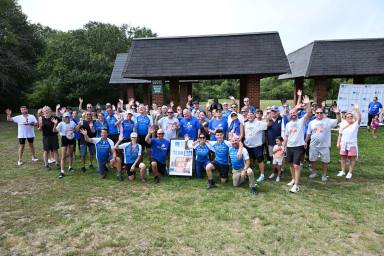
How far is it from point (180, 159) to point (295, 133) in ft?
9.51

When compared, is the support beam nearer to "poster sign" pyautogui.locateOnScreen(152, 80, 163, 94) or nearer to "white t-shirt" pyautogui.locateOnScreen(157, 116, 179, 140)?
"poster sign" pyautogui.locateOnScreen(152, 80, 163, 94)

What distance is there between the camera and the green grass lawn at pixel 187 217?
431 cm

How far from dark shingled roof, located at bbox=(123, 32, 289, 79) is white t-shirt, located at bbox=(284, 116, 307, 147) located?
5.44 meters

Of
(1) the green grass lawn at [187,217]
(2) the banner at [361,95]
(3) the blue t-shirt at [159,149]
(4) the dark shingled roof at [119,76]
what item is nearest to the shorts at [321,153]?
(1) the green grass lawn at [187,217]

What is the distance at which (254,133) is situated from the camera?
24.5ft

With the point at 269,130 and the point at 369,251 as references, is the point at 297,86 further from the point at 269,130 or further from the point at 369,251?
the point at 369,251

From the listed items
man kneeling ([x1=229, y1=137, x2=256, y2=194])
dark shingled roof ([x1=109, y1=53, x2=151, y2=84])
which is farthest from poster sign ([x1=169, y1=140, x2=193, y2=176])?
dark shingled roof ([x1=109, y1=53, x2=151, y2=84])

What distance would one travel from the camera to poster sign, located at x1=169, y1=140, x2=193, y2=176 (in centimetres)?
788

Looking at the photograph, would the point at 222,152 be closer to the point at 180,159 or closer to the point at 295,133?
the point at 180,159

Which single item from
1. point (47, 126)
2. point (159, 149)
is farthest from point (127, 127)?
point (47, 126)

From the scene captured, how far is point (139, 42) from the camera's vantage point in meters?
13.7

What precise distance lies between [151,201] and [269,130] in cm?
379

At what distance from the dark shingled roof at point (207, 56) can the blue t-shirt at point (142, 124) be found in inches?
186

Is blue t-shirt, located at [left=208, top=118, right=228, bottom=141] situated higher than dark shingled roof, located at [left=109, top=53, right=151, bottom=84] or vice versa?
dark shingled roof, located at [left=109, top=53, right=151, bottom=84]
